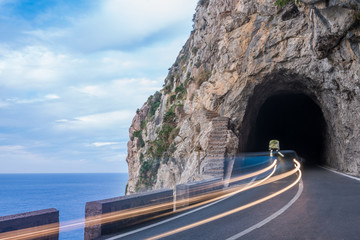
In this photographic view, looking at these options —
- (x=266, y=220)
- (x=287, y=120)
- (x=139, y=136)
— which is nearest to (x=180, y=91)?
(x=139, y=136)

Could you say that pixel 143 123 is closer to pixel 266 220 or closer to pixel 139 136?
pixel 139 136

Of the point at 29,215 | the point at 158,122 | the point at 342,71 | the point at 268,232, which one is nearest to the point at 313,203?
the point at 268,232

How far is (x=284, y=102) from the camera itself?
105ft

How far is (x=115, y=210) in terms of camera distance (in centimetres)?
603

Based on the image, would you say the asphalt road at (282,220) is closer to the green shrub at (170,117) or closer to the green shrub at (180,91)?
the green shrub at (170,117)

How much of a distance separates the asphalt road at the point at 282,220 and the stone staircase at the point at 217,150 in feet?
9.36

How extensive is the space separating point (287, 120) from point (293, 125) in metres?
2.33

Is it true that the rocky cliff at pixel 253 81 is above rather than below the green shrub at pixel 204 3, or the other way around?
below

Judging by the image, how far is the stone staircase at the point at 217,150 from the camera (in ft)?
41.5

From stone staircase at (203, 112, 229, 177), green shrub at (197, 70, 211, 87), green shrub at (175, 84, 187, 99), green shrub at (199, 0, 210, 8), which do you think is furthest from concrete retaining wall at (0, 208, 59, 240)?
green shrub at (199, 0, 210, 8)

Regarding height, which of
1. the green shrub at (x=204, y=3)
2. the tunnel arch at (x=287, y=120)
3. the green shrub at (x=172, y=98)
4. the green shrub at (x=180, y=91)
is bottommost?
the tunnel arch at (x=287, y=120)

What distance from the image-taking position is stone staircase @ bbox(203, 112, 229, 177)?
12654 mm

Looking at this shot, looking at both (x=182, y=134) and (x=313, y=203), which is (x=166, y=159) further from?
(x=313, y=203)

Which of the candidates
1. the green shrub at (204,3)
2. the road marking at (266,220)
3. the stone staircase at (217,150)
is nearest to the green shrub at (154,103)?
the green shrub at (204,3)
